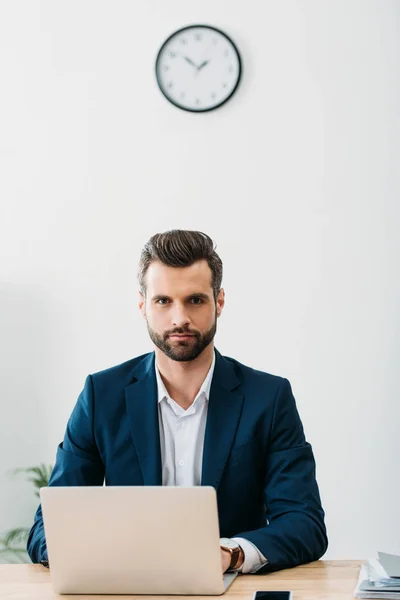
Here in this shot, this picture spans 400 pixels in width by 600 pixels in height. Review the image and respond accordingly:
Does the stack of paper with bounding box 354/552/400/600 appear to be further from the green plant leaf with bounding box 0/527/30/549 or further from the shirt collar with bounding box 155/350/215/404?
the green plant leaf with bounding box 0/527/30/549

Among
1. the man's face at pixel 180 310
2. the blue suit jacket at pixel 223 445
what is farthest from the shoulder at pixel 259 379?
the man's face at pixel 180 310

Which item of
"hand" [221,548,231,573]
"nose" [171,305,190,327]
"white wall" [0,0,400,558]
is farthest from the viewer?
"white wall" [0,0,400,558]

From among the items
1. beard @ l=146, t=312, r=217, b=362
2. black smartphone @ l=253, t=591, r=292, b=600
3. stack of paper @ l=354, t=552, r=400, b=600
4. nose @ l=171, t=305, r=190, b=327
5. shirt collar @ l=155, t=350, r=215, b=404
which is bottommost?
black smartphone @ l=253, t=591, r=292, b=600

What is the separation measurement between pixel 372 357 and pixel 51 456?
141cm

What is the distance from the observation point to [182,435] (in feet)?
7.77

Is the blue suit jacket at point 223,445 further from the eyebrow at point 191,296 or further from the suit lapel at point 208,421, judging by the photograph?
the eyebrow at point 191,296

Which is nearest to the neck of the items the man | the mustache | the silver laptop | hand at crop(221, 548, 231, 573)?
the man

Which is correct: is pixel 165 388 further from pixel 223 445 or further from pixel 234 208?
pixel 234 208

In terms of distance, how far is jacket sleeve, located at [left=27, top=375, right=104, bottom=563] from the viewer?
231cm

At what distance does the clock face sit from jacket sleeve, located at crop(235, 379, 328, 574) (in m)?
1.81

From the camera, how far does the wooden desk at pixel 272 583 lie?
1.80m

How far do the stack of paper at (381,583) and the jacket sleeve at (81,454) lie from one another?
0.81 meters

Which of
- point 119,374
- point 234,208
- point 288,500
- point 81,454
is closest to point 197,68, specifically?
point 234,208

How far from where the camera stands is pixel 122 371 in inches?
96.1
